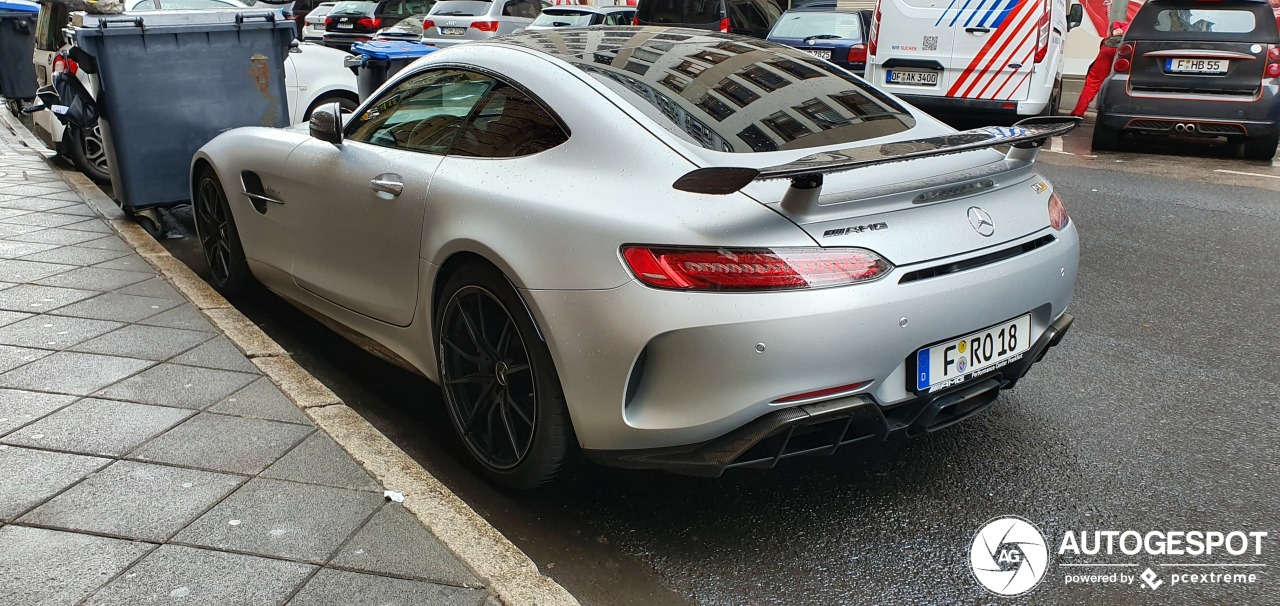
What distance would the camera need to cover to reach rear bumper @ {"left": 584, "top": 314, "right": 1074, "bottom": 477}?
2.70 m

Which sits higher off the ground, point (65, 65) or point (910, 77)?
point (65, 65)

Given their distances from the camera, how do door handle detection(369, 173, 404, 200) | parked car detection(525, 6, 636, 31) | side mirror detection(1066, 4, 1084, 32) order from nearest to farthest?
door handle detection(369, 173, 404, 200)
side mirror detection(1066, 4, 1084, 32)
parked car detection(525, 6, 636, 31)

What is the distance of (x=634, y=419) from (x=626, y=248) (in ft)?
1.50

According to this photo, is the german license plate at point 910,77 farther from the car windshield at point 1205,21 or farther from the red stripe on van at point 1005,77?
the car windshield at point 1205,21

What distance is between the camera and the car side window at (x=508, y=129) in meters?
3.25

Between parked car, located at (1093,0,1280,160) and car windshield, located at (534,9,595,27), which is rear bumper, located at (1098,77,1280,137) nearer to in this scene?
parked car, located at (1093,0,1280,160)

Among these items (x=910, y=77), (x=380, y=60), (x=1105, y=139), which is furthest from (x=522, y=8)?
(x=380, y=60)

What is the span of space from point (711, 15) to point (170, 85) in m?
9.64

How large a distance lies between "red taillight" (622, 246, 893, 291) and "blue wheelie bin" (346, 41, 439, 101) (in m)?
5.36

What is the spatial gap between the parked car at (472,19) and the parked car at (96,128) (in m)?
7.75

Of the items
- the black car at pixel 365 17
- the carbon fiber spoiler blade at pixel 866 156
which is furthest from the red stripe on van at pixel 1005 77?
the black car at pixel 365 17

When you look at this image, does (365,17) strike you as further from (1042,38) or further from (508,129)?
(508,129)

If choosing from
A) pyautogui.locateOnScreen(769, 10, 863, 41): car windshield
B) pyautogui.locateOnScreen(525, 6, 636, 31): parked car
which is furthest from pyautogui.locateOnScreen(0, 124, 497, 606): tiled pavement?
pyautogui.locateOnScreen(525, 6, 636, 31): parked car

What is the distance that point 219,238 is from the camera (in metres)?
5.27
